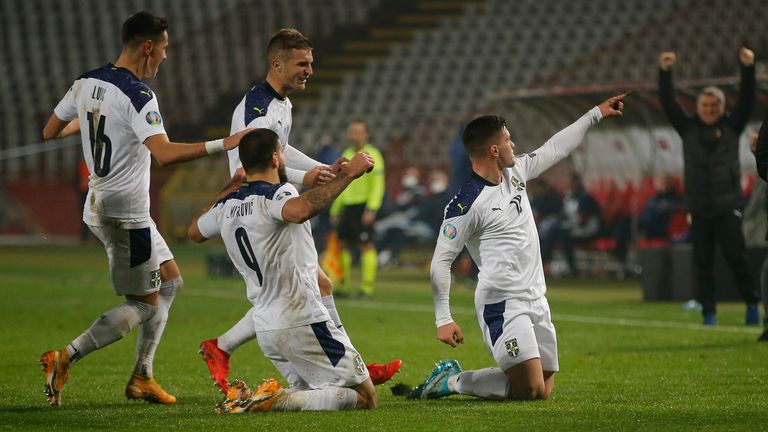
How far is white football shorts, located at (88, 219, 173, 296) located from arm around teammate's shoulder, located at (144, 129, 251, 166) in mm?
610

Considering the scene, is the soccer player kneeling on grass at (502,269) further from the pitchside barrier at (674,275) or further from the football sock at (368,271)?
the football sock at (368,271)

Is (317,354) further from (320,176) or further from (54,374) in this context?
(54,374)

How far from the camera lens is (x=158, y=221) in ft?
97.6

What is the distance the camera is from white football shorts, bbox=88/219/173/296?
7.48 m

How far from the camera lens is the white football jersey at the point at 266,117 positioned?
7.59 meters

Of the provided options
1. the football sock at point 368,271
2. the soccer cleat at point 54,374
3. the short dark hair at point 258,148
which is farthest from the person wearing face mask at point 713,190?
the soccer cleat at point 54,374

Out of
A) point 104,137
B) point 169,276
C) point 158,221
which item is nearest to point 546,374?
point 169,276

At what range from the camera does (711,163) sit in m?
12.0

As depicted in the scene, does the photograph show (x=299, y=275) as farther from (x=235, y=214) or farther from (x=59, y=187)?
(x=59, y=187)

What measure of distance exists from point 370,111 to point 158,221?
591 centimetres

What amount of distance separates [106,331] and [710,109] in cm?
643

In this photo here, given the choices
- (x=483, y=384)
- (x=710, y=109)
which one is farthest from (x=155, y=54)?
(x=710, y=109)

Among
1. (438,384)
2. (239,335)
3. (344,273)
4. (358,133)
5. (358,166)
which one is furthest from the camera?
(344,273)

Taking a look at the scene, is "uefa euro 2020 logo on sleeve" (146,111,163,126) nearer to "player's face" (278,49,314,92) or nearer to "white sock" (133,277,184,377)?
"player's face" (278,49,314,92)
